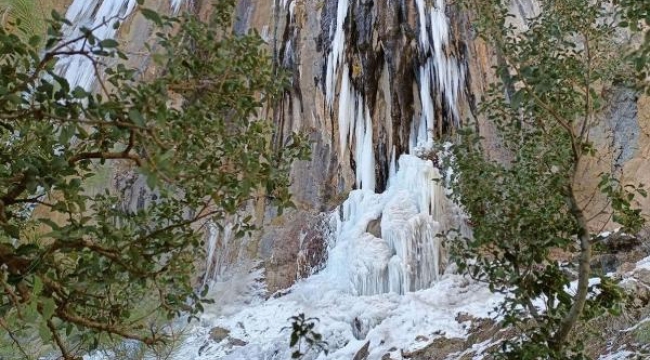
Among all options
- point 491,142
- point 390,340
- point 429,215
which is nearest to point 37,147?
point 390,340

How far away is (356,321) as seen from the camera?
377 inches

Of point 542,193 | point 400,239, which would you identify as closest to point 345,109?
point 400,239

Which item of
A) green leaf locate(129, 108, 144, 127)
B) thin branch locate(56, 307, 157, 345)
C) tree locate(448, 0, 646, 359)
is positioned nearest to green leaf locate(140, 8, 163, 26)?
green leaf locate(129, 108, 144, 127)

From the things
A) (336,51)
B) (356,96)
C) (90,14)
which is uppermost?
(90,14)

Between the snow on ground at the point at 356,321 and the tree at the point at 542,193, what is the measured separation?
4259mm

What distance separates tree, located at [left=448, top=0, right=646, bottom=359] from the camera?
2.37 m

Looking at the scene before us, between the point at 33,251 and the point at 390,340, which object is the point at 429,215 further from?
the point at 33,251

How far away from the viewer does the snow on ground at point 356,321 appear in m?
8.59

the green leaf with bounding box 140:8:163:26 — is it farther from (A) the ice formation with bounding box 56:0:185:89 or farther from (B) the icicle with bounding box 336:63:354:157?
(A) the ice formation with bounding box 56:0:185:89

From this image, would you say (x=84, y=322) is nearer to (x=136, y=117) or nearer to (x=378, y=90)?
(x=136, y=117)

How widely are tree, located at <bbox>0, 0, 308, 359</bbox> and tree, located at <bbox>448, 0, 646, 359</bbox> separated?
2.91 feet

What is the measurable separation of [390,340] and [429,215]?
2734mm

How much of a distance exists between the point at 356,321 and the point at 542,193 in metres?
6.87

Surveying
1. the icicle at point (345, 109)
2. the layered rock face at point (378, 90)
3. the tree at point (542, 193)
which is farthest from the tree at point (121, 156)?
the icicle at point (345, 109)
